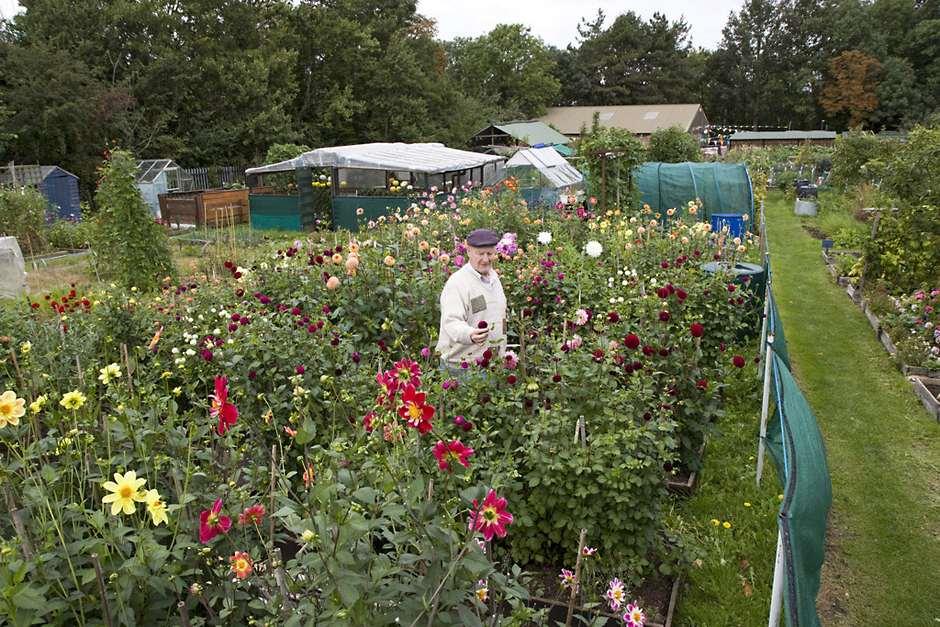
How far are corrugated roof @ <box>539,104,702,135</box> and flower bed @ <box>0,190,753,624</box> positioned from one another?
134 feet

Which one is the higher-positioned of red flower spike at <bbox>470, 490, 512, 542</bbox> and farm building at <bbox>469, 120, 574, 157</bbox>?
farm building at <bbox>469, 120, 574, 157</bbox>

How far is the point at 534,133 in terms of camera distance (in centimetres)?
3434

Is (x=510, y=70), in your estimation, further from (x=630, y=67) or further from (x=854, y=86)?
(x=854, y=86)

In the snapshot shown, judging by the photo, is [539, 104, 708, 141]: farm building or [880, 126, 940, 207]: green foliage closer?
[880, 126, 940, 207]: green foliage

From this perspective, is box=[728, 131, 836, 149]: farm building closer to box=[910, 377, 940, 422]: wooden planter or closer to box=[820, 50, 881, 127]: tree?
box=[820, 50, 881, 127]: tree

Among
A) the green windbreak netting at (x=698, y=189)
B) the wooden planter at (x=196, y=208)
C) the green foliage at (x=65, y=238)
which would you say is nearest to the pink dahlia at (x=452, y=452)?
the green windbreak netting at (x=698, y=189)

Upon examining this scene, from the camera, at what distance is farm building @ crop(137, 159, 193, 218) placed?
1911 centimetres

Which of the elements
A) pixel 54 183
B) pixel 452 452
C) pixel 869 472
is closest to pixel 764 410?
pixel 869 472

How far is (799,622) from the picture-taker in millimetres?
1892

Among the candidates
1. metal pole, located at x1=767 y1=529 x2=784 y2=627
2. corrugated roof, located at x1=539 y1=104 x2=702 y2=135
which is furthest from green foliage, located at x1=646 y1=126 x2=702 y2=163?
corrugated roof, located at x1=539 y1=104 x2=702 y2=135

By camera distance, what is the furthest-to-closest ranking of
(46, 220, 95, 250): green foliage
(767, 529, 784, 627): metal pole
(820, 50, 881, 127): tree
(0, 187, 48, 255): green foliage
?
1. (820, 50, 881, 127): tree
2. (46, 220, 95, 250): green foliage
3. (0, 187, 48, 255): green foliage
4. (767, 529, 784, 627): metal pole

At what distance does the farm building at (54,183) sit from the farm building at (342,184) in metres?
5.24

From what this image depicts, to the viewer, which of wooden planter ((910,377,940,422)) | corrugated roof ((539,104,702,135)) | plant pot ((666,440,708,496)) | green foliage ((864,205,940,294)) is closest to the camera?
plant pot ((666,440,708,496))

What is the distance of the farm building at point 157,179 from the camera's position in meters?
19.1
